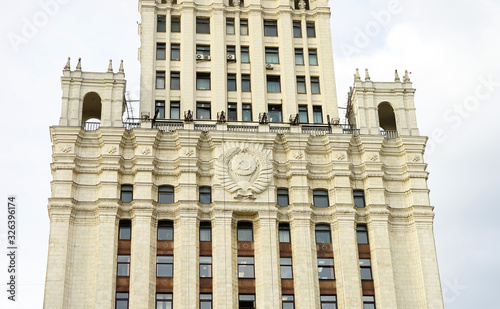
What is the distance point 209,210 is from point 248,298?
6.56 metres

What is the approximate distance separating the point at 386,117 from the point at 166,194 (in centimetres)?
1956

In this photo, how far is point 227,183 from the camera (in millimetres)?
61969

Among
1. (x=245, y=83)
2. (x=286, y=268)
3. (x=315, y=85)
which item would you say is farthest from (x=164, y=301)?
(x=315, y=85)

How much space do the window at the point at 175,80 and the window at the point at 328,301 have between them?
19409mm

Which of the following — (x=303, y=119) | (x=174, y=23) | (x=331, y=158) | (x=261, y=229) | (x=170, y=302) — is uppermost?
(x=174, y=23)

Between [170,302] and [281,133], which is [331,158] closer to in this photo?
[281,133]

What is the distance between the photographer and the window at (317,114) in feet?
222

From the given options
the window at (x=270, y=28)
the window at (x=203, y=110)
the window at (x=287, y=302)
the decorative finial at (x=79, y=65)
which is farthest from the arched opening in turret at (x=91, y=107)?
the window at (x=287, y=302)

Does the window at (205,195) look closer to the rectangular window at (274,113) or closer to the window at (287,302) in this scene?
the rectangular window at (274,113)

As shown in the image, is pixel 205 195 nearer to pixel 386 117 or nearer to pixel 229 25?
pixel 229 25

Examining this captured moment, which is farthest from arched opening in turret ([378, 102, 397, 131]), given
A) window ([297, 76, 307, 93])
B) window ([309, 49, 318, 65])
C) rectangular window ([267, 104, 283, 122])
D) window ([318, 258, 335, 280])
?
window ([318, 258, 335, 280])

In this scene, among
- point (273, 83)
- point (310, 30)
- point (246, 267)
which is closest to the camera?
point (246, 267)

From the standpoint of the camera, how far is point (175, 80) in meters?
68.2

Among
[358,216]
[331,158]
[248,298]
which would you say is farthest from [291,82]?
[248,298]
